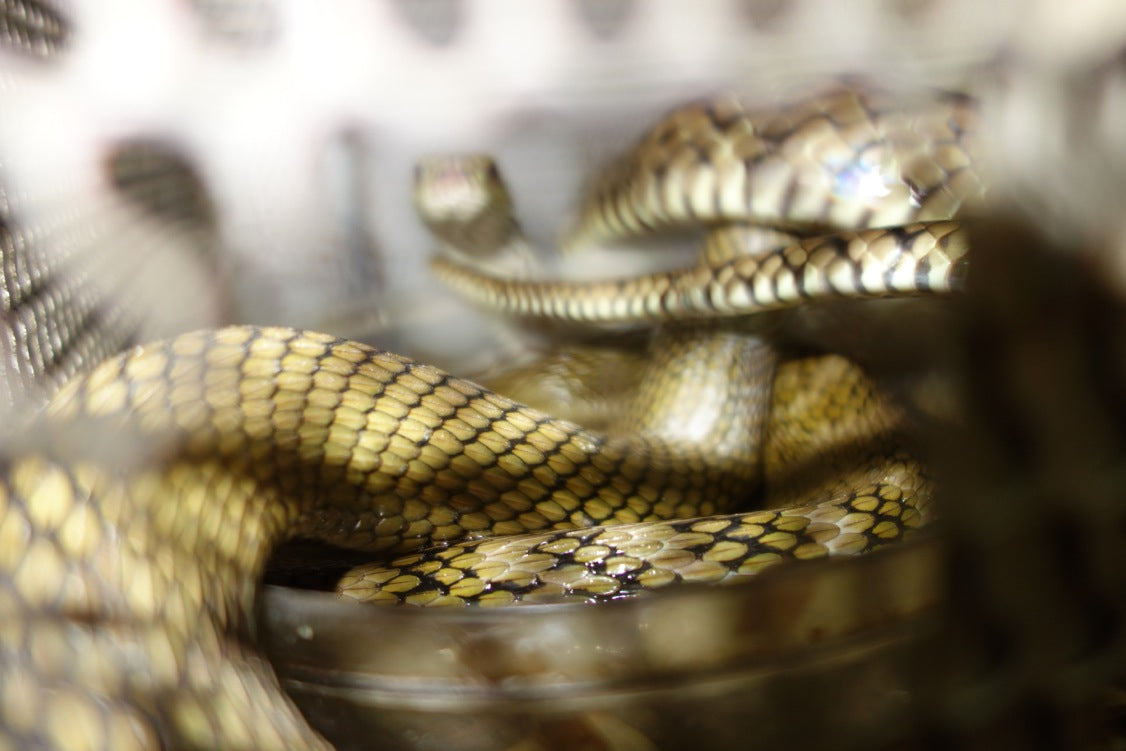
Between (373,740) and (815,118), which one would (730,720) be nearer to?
(373,740)

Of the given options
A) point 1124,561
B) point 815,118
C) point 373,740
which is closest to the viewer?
point 1124,561

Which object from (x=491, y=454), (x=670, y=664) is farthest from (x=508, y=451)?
(x=670, y=664)

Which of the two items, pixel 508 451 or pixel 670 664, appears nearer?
pixel 670 664

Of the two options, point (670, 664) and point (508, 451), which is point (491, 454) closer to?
point (508, 451)

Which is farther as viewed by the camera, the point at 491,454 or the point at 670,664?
the point at 491,454

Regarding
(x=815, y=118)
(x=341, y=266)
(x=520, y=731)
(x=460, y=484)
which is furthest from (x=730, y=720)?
(x=815, y=118)
